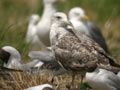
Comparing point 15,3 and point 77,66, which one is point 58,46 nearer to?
point 77,66

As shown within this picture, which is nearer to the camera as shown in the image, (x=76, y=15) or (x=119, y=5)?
(x=76, y=15)

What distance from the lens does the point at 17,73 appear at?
645cm

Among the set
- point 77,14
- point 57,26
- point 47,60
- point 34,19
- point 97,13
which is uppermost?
point 57,26

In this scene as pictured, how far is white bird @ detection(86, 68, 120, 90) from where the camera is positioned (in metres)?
6.27

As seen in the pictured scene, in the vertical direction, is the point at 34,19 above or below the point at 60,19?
below

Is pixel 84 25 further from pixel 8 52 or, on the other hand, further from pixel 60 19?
pixel 8 52

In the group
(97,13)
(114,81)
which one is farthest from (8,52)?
(97,13)

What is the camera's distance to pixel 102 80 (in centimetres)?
629

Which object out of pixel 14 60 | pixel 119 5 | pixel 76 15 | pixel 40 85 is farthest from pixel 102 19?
pixel 40 85

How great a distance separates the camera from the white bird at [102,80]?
6266 mm

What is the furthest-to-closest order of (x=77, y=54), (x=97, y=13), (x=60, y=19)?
1. (x=97, y=13)
2. (x=60, y=19)
3. (x=77, y=54)

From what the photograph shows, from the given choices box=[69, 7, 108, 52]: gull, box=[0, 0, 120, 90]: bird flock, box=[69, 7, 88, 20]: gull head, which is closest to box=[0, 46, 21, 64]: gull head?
box=[0, 0, 120, 90]: bird flock

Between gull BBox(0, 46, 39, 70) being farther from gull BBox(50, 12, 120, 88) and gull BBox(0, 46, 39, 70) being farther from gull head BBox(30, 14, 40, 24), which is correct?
gull head BBox(30, 14, 40, 24)

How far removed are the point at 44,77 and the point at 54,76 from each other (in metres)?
0.54
